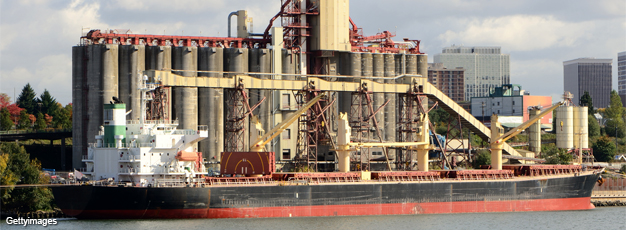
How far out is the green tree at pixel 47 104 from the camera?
124 m

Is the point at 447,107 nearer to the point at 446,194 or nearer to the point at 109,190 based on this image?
the point at 446,194

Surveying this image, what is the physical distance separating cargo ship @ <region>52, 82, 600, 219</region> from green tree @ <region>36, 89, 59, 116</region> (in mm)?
70360

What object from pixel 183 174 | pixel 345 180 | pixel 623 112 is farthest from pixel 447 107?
pixel 623 112

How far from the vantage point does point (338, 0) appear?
8362cm

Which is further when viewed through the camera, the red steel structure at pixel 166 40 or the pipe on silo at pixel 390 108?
the pipe on silo at pixel 390 108

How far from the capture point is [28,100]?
125875 mm

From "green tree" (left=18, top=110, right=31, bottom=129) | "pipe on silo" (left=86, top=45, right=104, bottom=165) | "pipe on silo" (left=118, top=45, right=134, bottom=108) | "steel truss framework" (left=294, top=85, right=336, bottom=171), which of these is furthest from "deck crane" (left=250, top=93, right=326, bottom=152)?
"green tree" (left=18, top=110, right=31, bottom=129)

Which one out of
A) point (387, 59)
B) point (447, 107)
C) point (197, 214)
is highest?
point (387, 59)

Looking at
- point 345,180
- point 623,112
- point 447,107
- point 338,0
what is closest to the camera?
point 345,180

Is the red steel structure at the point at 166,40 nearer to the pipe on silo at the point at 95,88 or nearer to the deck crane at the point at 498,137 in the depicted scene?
the pipe on silo at the point at 95,88

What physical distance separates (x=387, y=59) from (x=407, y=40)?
23.2ft

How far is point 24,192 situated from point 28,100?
69.3 meters

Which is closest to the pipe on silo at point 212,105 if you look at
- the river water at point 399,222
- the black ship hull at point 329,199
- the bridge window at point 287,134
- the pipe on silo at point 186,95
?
the pipe on silo at point 186,95

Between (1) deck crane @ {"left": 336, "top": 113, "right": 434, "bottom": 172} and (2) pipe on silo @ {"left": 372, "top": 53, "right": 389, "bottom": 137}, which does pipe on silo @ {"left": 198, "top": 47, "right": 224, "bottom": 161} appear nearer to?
(2) pipe on silo @ {"left": 372, "top": 53, "right": 389, "bottom": 137}
